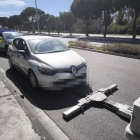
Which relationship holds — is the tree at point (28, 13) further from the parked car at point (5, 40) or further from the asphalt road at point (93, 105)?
the asphalt road at point (93, 105)

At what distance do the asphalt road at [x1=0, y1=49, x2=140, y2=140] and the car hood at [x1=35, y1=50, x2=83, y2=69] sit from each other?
2.79 ft

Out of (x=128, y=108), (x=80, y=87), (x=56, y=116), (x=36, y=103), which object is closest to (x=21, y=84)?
(x=36, y=103)

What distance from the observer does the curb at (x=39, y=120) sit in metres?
2.91

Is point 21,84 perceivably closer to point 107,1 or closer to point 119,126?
point 119,126

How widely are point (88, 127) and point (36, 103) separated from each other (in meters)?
1.64

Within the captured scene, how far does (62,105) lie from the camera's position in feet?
12.9

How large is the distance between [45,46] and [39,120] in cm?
276

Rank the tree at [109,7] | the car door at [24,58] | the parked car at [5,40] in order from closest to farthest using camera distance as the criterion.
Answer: the car door at [24,58] < the parked car at [5,40] < the tree at [109,7]

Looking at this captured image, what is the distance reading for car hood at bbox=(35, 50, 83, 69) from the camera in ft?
14.2

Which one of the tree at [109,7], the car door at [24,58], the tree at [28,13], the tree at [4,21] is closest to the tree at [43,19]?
the tree at [28,13]

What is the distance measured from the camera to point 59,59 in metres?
4.59

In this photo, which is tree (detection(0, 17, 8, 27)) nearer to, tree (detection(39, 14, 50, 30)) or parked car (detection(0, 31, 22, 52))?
tree (detection(39, 14, 50, 30))

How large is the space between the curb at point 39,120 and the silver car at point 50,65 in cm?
60

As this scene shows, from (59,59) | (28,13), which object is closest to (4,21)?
(28,13)
